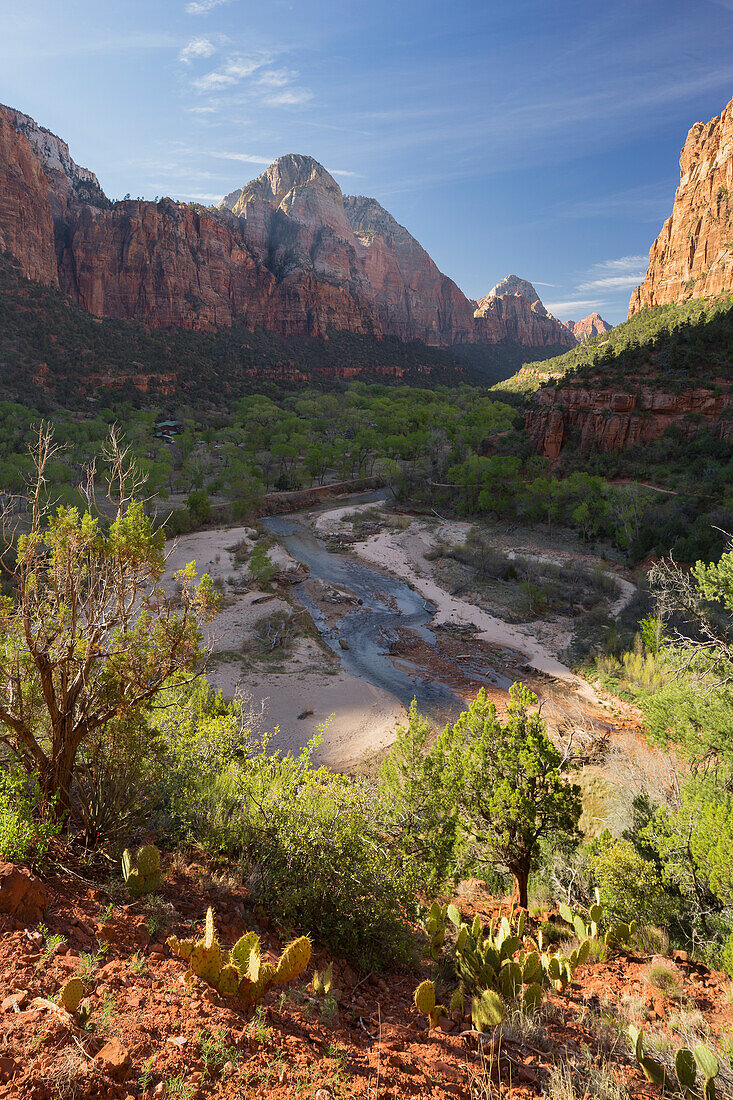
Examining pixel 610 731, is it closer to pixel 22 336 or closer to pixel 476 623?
pixel 476 623

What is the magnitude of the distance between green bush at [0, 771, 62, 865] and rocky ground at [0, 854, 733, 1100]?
304mm

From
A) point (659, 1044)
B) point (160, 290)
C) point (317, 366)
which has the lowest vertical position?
point (659, 1044)

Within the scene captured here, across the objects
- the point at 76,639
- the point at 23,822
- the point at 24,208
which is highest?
the point at 24,208

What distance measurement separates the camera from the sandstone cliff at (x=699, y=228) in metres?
57.8

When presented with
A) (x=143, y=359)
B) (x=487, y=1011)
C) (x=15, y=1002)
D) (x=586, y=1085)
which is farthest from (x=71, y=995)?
(x=143, y=359)

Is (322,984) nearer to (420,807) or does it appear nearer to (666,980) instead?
(420,807)

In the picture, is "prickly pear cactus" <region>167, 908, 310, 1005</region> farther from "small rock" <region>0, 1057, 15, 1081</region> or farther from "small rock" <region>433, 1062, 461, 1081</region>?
"small rock" <region>433, 1062, 461, 1081</region>

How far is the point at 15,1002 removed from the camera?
3.21 metres

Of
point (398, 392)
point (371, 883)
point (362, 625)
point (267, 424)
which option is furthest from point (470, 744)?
point (398, 392)

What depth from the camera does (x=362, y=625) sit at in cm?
2398

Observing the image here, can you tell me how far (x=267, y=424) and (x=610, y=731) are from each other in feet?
180

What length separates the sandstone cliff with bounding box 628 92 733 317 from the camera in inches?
2276

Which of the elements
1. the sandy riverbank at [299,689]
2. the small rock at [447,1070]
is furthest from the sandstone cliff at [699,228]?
the small rock at [447,1070]

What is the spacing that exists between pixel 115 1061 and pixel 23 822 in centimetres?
233
